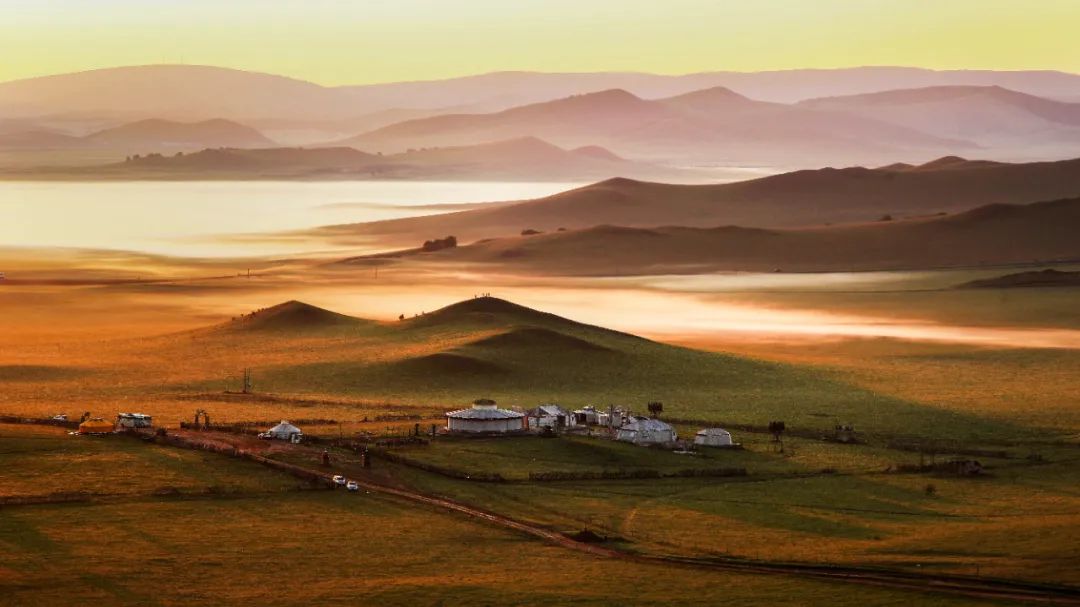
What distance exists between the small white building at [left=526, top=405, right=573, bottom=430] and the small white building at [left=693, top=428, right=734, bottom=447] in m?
6.83

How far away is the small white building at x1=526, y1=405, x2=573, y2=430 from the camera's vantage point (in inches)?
3258

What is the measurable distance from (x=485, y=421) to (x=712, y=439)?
10.3 metres

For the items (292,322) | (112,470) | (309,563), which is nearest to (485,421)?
(112,470)

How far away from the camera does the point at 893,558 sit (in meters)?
56.7

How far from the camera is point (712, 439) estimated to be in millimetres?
80312

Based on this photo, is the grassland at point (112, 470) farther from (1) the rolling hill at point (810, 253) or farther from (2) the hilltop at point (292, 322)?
(1) the rolling hill at point (810, 253)

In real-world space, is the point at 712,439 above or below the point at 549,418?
below

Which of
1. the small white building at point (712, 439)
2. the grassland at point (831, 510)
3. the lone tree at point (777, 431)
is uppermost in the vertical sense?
the lone tree at point (777, 431)

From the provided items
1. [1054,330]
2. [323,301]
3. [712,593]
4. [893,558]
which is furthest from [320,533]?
[323,301]

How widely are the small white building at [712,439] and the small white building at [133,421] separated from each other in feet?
80.8

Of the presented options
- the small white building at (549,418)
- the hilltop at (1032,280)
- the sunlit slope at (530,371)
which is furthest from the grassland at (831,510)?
the hilltop at (1032,280)

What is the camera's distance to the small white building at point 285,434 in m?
77.5

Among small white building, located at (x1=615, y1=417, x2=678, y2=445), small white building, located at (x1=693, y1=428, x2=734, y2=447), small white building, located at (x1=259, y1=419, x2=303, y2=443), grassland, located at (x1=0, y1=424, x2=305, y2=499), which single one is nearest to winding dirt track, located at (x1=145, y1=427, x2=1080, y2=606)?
grassland, located at (x1=0, y1=424, x2=305, y2=499)

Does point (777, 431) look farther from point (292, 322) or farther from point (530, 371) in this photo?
point (292, 322)
